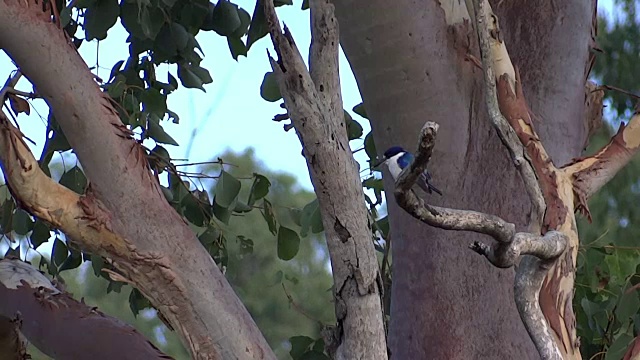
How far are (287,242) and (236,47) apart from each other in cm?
66

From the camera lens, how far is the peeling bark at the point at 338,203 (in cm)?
164

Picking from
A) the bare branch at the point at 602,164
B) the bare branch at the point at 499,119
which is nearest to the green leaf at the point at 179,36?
the bare branch at the point at 499,119

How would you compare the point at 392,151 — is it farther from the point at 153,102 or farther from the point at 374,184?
the point at 374,184

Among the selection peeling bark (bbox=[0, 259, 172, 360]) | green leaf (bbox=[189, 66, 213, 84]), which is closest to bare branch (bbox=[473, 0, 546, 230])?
peeling bark (bbox=[0, 259, 172, 360])

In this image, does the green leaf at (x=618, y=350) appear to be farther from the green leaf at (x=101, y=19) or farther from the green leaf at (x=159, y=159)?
the green leaf at (x=101, y=19)

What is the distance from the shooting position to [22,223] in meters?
2.88

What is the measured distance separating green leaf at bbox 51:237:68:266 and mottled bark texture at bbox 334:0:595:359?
111cm

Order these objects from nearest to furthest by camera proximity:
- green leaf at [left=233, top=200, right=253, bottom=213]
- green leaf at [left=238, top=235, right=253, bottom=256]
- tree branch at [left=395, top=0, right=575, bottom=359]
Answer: tree branch at [left=395, top=0, right=575, bottom=359] → green leaf at [left=233, top=200, right=253, bottom=213] → green leaf at [left=238, top=235, right=253, bottom=256]

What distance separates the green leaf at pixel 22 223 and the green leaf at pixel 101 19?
63cm

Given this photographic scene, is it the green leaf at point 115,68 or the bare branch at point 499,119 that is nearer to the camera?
the bare branch at point 499,119

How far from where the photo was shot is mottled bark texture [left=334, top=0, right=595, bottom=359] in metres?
2.04

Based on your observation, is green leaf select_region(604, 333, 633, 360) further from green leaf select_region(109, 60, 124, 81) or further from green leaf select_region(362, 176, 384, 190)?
green leaf select_region(109, 60, 124, 81)

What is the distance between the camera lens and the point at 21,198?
1729 mm

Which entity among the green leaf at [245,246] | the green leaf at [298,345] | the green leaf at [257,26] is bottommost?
the green leaf at [298,345]
